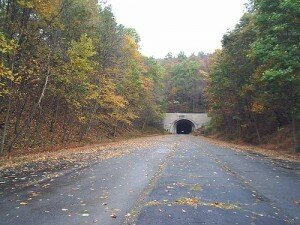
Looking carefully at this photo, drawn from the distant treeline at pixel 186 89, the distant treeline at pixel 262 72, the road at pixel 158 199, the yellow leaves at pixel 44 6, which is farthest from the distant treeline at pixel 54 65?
the distant treeline at pixel 186 89

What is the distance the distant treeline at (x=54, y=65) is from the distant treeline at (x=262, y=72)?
9520 mm

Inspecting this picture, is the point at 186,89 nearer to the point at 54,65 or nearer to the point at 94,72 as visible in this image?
the point at 94,72

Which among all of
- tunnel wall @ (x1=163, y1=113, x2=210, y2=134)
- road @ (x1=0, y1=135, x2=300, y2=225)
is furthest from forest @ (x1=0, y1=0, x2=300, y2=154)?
tunnel wall @ (x1=163, y1=113, x2=210, y2=134)

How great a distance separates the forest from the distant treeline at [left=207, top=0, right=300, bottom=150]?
0.06 m

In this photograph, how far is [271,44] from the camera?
782 inches

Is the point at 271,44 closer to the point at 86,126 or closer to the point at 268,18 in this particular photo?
the point at 268,18

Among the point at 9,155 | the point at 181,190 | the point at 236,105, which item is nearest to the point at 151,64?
the point at 236,105

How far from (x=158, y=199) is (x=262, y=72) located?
18871 mm

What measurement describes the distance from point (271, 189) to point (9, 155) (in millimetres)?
12783

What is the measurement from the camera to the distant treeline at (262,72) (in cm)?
1889

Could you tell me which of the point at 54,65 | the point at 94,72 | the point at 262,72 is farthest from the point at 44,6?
the point at 262,72

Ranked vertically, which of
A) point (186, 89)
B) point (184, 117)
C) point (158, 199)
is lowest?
point (158, 199)

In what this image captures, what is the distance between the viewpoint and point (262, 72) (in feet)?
81.5

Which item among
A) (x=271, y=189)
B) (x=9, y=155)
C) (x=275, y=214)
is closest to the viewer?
(x=275, y=214)
